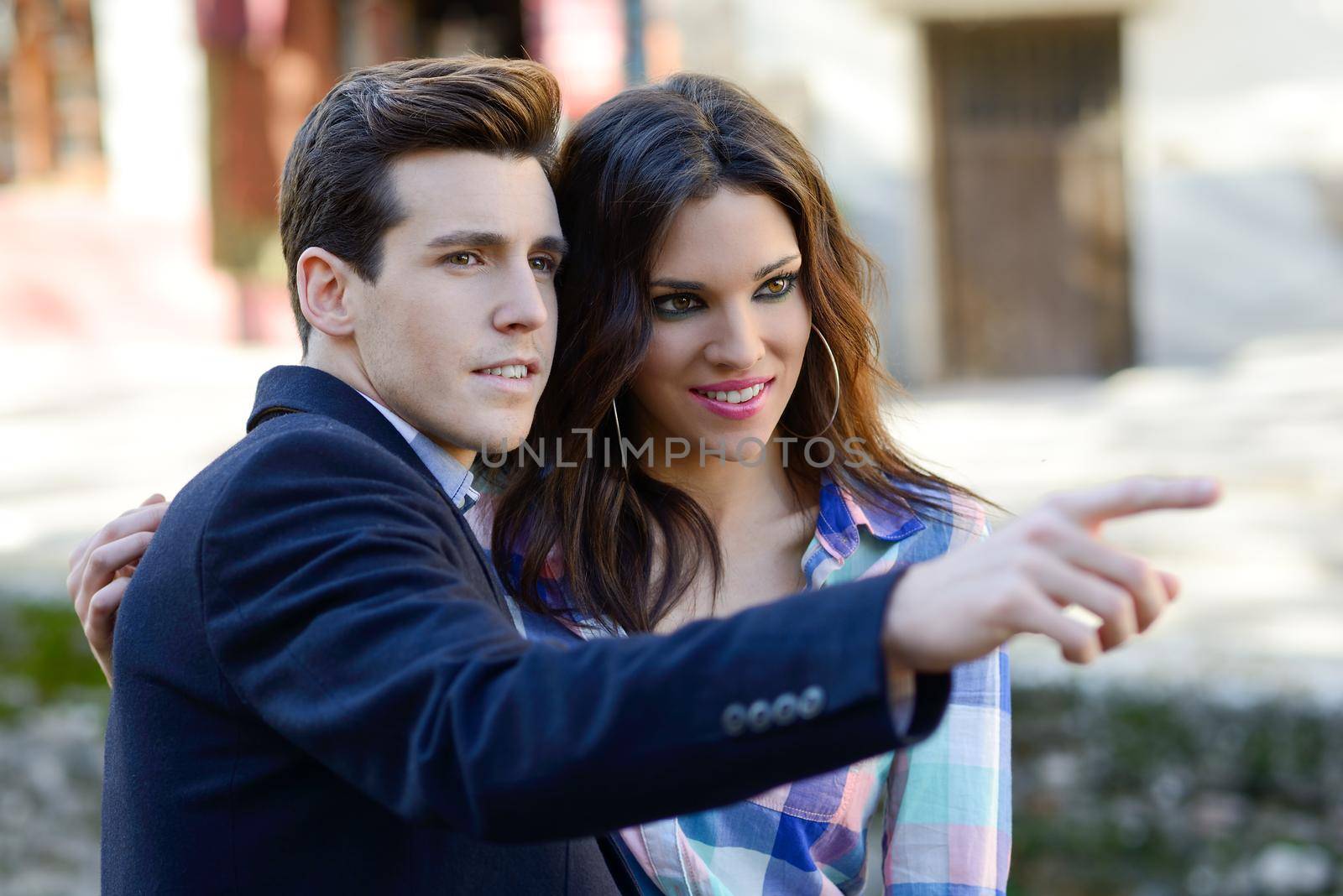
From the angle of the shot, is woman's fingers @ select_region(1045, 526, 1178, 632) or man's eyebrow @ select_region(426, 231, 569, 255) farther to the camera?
man's eyebrow @ select_region(426, 231, 569, 255)

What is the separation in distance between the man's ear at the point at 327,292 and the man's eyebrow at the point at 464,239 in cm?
12

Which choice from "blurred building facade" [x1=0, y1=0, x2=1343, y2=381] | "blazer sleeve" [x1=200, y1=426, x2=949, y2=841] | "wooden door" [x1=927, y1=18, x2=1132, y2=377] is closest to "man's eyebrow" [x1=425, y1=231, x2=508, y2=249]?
"blazer sleeve" [x1=200, y1=426, x2=949, y2=841]

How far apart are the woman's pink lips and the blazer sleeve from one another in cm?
89

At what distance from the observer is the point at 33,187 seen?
10414 mm

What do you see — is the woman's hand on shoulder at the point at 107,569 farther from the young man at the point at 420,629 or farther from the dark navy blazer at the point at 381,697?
the dark navy blazer at the point at 381,697

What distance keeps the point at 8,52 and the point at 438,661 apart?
37.4 feet

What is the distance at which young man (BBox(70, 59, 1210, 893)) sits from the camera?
1.03 m

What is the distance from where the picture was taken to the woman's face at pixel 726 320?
194 centimetres

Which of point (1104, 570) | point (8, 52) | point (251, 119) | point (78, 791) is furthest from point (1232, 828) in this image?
point (8, 52)

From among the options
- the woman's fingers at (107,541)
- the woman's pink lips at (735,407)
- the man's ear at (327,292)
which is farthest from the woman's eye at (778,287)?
the woman's fingers at (107,541)

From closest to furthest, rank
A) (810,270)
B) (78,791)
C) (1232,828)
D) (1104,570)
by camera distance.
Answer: (1104,570) < (810,270) < (1232,828) < (78,791)

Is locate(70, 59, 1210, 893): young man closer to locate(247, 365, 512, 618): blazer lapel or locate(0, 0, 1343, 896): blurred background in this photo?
locate(247, 365, 512, 618): blazer lapel

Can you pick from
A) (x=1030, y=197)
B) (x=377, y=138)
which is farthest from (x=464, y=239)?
(x=1030, y=197)

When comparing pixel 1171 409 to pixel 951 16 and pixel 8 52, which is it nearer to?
pixel 951 16
